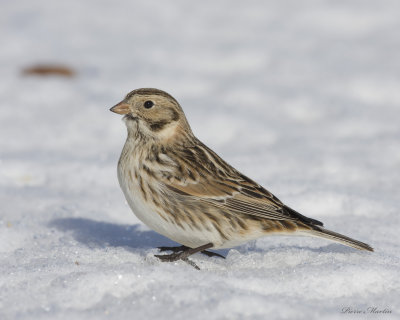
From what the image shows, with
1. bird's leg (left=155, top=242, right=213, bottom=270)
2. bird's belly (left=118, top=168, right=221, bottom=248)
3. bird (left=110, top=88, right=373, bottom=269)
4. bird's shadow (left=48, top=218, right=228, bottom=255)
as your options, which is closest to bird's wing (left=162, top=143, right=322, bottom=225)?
bird (left=110, top=88, right=373, bottom=269)

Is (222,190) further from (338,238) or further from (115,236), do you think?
(115,236)

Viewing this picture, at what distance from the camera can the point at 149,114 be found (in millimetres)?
5082

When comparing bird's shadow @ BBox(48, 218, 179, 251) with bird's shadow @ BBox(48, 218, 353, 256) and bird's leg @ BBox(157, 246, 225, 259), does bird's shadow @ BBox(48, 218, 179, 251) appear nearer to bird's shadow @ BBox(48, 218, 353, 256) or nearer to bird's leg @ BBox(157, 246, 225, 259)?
bird's shadow @ BBox(48, 218, 353, 256)

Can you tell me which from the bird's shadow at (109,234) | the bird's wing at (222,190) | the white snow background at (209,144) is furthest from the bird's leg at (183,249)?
the bird's wing at (222,190)

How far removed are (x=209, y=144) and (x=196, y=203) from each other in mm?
3339

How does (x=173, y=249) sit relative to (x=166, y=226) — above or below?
below

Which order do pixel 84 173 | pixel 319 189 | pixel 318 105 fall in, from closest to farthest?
pixel 319 189 → pixel 84 173 → pixel 318 105

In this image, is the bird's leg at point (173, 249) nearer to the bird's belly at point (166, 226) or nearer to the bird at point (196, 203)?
the bird at point (196, 203)

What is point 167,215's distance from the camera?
15.4ft

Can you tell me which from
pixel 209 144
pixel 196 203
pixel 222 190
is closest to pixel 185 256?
pixel 196 203

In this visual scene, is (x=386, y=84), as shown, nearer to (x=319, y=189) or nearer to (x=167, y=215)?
(x=319, y=189)

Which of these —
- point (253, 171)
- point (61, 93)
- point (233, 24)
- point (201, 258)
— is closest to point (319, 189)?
point (253, 171)

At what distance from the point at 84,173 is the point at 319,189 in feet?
7.41

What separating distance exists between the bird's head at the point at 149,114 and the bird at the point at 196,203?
0.06 metres
